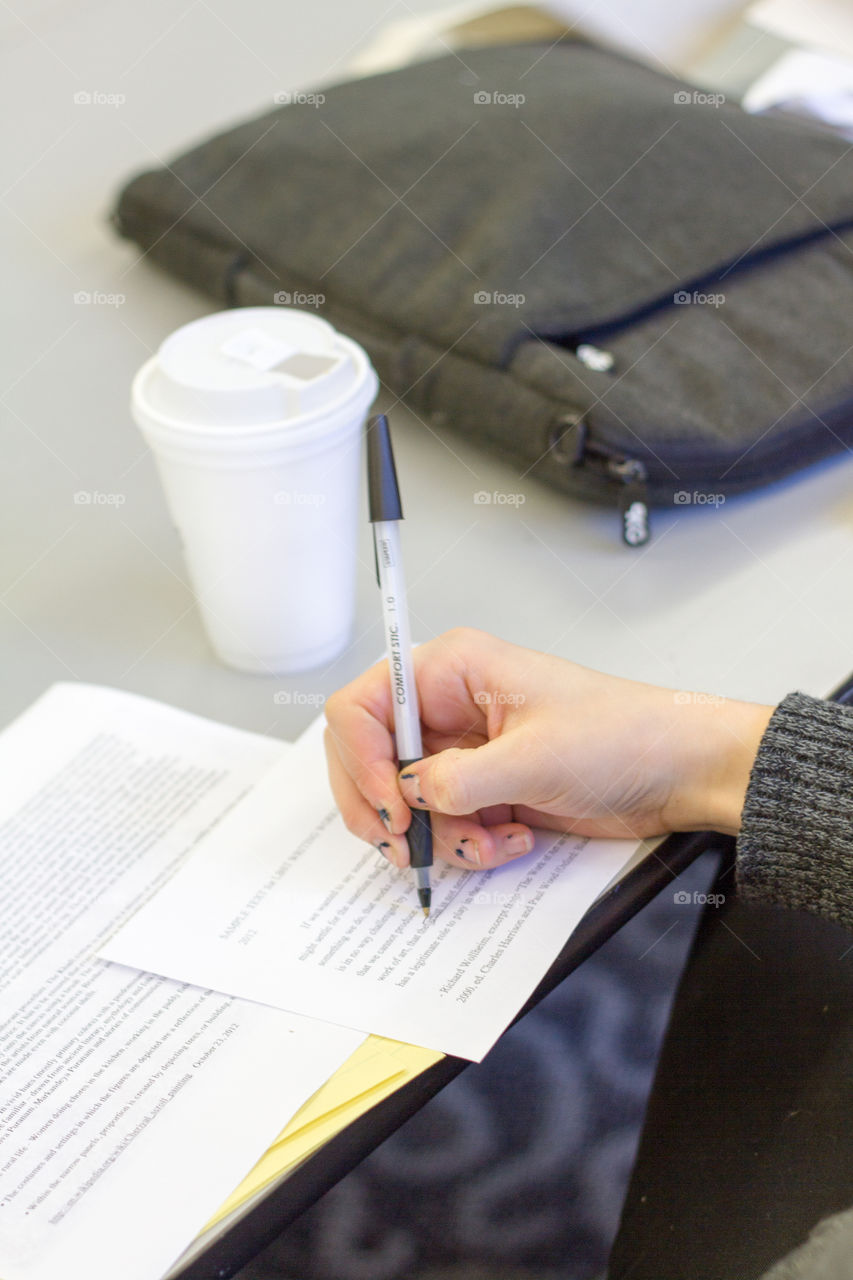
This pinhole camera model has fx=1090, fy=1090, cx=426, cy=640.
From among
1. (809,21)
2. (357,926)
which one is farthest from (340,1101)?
(809,21)

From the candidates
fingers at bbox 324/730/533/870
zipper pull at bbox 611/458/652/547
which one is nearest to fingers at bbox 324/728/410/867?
fingers at bbox 324/730/533/870

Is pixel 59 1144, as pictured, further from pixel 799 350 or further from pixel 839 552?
pixel 799 350

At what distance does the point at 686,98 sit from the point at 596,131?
159mm

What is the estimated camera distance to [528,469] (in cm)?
88

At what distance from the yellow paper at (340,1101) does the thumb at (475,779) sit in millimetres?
128

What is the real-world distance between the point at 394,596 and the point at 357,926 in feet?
0.59

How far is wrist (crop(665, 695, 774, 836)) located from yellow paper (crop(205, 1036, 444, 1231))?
21 cm

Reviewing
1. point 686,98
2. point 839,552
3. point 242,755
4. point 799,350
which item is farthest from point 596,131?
point 242,755

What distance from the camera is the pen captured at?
60cm

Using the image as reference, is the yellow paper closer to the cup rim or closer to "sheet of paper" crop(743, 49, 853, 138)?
the cup rim

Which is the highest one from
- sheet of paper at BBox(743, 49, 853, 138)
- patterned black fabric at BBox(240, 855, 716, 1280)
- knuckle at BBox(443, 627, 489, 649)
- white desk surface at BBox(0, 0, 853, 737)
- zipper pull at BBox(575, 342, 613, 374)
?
sheet of paper at BBox(743, 49, 853, 138)

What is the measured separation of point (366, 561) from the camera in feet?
2.84

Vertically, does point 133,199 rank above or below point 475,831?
above

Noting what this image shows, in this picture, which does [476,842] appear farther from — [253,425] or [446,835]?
[253,425]
